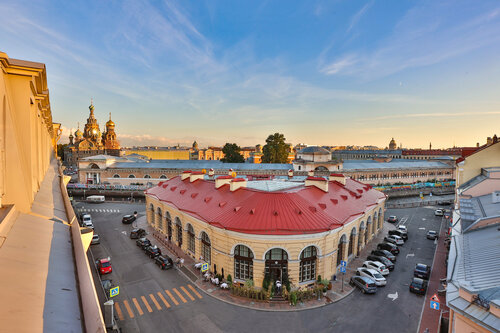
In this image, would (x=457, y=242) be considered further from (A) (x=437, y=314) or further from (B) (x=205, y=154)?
(B) (x=205, y=154)

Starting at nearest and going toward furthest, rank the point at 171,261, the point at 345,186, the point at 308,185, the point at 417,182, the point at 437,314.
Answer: the point at 437,314
the point at 171,261
the point at 308,185
the point at 345,186
the point at 417,182

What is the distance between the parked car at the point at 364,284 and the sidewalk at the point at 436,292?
3916 millimetres

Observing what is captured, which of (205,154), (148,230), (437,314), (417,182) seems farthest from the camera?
(205,154)

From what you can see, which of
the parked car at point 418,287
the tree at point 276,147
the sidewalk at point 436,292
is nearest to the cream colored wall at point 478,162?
the sidewalk at point 436,292

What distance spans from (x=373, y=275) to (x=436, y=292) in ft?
17.5

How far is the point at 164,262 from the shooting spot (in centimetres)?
2814

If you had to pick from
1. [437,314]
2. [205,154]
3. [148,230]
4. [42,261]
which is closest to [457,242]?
[437,314]

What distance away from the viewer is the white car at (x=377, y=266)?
89.7ft

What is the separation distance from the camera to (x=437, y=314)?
70.0 ft

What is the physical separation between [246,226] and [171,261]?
10682mm

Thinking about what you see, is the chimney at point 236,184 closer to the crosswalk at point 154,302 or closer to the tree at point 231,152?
the crosswalk at point 154,302

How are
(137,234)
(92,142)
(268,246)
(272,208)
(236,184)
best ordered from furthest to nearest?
(92,142) → (137,234) → (236,184) → (272,208) → (268,246)

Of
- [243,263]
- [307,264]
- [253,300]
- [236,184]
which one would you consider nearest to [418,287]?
[307,264]

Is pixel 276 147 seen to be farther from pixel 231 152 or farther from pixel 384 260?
pixel 384 260
